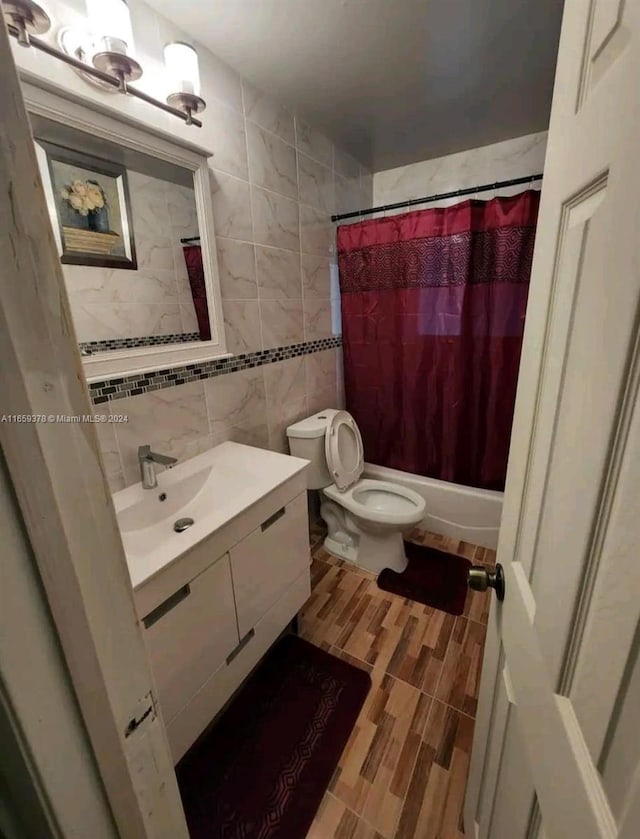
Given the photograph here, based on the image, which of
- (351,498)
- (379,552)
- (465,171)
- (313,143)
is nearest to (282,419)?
(351,498)

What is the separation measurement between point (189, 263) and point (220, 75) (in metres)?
0.74

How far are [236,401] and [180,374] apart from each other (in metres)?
0.32

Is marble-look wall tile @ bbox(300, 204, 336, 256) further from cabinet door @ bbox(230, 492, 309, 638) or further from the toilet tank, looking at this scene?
cabinet door @ bbox(230, 492, 309, 638)

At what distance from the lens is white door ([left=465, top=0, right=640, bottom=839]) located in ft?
1.05

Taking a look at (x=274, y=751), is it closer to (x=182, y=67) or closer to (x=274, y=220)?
(x=274, y=220)

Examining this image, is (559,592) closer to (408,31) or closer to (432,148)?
(408,31)

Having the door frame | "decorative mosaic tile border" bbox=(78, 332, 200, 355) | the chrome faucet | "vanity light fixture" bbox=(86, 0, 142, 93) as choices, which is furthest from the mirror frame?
the door frame

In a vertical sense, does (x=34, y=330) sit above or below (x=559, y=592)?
above

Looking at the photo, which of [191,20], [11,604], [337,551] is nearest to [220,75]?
[191,20]

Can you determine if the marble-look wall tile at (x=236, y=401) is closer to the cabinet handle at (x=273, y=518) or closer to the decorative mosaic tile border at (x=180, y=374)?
the decorative mosaic tile border at (x=180, y=374)

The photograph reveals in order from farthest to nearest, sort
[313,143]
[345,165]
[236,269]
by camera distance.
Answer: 1. [345,165]
2. [313,143]
3. [236,269]

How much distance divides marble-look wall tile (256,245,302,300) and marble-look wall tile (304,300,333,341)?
12cm

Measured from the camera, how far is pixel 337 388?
7.91ft

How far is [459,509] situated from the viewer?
2158 mm
